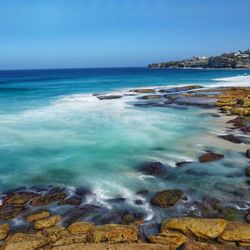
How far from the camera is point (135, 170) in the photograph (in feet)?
51.0

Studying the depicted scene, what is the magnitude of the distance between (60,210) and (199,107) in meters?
23.3

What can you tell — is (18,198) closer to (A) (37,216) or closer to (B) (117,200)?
(A) (37,216)

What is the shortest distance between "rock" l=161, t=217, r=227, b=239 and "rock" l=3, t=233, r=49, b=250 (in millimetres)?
3308

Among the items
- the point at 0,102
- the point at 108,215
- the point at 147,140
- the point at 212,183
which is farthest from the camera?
the point at 0,102

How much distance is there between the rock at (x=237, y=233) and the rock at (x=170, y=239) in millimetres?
1113

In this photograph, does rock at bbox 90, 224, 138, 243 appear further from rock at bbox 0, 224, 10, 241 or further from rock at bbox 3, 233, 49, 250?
rock at bbox 0, 224, 10, 241

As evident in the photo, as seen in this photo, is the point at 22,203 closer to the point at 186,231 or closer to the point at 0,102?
the point at 186,231

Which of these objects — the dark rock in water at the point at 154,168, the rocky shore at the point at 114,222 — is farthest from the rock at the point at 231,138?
the dark rock in water at the point at 154,168

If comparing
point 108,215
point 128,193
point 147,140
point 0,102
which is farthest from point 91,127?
point 0,102

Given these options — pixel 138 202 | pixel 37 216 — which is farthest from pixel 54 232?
pixel 138 202

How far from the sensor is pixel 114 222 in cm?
1092

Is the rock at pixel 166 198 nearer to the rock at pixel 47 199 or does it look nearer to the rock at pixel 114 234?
the rock at pixel 114 234

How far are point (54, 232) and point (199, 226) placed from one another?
3986 mm

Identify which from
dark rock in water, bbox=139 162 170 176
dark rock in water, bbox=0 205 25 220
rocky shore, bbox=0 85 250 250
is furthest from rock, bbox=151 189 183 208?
dark rock in water, bbox=0 205 25 220
